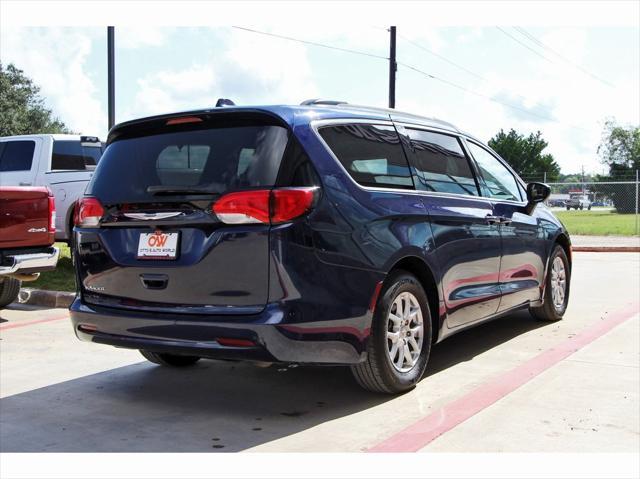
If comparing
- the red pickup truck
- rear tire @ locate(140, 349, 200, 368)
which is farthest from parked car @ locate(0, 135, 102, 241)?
rear tire @ locate(140, 349, 200, 368)

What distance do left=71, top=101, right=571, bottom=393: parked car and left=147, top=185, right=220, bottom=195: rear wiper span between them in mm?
11

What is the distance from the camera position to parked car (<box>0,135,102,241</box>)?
1181 cm

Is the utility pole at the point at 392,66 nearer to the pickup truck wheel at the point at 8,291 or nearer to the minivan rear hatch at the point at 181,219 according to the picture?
the pickup truck wheel at the point at 8,291

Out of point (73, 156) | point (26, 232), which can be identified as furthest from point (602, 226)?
point (26, 232)

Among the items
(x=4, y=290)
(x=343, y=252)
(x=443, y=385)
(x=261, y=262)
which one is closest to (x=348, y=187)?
(x=343, y=252)

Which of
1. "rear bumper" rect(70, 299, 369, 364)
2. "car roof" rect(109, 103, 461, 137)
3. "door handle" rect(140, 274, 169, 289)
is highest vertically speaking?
"car roof" rect(109, 103, 461, 137)

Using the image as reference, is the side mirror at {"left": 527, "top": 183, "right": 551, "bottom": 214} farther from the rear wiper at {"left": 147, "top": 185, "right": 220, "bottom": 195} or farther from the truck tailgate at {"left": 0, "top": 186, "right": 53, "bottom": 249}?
the truck tailgate at {"left": 0, "top": 186, "right": 53, "bottom": 249}

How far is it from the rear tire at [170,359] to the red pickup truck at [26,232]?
9.19 feet

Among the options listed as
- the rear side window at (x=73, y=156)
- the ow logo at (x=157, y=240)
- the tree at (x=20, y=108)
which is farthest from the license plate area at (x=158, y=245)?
the tree at (x=20, y=108)

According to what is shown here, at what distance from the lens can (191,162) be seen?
4.14m

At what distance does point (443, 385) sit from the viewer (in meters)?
4.82

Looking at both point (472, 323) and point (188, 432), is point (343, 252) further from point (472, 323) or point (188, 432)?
point (472, 323)

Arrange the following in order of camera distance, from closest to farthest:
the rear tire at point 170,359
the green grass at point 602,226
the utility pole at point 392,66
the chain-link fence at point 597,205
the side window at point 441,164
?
the side window at point 441,164, the rear tire at point 170,359, the utility pole at point 392,66, the green grass at point 602,226, the chain-link fence at point 597,205

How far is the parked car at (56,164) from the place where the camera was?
11.8m
